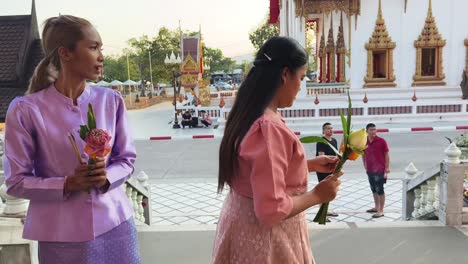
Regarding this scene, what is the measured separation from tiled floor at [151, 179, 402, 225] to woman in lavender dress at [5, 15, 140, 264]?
419 cm

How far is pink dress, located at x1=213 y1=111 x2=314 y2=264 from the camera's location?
138 centimetres

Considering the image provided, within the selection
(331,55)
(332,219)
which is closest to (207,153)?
(332,219)

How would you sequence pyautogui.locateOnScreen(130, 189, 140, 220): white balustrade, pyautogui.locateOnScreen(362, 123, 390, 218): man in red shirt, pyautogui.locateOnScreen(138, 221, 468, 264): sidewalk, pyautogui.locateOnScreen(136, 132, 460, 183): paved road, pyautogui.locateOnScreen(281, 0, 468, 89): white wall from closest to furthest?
pyautogui.locateOnScreen(138, 221, 468, 264): sidewalk
pyautogui.locateOnScreen(130, 189, 140, 220): white balustrade
pyautogui.locateOnScreen(362, 123, 390, 218): man in red shirt
pyautogui.locateOnScreen(136, 132, 460, 183): paved road
pyautogui.locateOnScreen(281, 0, 468, 89): white wall

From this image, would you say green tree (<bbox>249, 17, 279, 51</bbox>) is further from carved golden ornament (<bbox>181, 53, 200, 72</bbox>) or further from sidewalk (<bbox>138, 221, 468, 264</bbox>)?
sidewalk (<bbox>138, 221, 468, 264</bbox>)

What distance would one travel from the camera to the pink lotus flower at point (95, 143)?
137cm

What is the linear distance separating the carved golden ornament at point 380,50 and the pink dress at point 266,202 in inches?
578

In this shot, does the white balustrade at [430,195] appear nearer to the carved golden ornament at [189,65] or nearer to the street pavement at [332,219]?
the street pavement at [332,219]

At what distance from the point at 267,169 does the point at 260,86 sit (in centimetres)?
30

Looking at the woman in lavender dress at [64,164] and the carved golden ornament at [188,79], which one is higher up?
the carved golden ornament at [188,79]

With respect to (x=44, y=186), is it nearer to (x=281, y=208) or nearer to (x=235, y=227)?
(x=235, y=227)

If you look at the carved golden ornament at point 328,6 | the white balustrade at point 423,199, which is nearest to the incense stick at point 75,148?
the white balustrade at point 423,199

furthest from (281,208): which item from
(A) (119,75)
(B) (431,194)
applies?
(A) (119,75)

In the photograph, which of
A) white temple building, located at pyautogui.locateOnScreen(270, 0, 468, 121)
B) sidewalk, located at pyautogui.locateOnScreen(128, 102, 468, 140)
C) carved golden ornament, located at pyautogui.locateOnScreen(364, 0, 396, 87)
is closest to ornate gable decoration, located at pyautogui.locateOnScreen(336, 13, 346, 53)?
white temple building, located at pyautogui.locateOnScreen(270, 0, 468, 121)

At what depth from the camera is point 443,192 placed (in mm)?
4398
